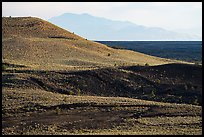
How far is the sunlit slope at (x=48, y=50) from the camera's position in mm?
41656

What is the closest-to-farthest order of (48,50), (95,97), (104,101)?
(104,101), (95,97), (48,50)

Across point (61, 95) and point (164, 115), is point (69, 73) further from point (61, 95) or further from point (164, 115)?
point (164, 115)

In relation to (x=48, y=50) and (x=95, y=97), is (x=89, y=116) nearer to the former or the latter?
(x=95, y=97)

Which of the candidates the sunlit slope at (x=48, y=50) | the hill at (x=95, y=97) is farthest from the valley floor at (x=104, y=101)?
the sunlit slope at (x=48, y=50)

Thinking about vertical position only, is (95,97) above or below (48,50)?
below

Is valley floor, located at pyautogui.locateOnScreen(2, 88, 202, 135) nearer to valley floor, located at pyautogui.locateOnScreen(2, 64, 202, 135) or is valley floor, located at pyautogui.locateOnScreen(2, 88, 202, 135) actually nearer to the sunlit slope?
valley floor, located at pyautogui.locateOnScreen(2, 64, 202, 135)

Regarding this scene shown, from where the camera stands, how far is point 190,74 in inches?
1348

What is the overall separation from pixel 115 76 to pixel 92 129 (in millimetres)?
13144

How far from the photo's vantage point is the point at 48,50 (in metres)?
49.2

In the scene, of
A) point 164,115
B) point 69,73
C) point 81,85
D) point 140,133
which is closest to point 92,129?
point 140,133

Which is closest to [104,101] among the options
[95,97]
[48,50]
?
[95,97]

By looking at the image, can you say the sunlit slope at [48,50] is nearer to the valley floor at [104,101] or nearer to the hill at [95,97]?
the hill at [95,97]

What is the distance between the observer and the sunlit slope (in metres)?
41.7

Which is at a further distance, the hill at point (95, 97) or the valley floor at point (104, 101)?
the hill at point (95, 97)
